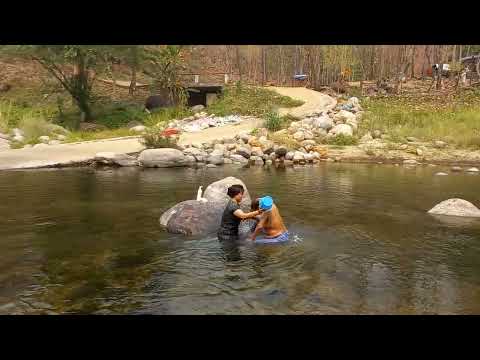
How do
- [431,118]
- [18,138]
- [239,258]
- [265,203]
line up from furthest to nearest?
[431,118]
[18,138]
[265,203]
[239,258]

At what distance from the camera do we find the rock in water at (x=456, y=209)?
419 inches

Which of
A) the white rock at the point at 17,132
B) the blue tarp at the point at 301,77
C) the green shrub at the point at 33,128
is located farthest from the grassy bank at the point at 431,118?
the white rock at the point at 17,132

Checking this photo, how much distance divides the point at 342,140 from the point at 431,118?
482 cm

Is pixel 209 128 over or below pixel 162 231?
over

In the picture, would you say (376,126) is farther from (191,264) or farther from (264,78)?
(191,264)

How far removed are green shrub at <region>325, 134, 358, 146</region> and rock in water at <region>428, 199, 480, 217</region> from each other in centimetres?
1137

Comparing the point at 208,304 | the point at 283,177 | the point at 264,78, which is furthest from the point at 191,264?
the point at 264,78

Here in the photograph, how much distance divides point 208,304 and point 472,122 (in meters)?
19.8

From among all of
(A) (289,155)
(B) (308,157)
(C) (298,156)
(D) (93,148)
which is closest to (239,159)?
(A) (289,155)

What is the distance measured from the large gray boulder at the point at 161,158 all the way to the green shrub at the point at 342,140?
298 inches

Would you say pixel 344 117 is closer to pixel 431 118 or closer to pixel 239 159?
pixel 431 118

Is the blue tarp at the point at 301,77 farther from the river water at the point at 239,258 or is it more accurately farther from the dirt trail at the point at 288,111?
the river water at the point at 239,258

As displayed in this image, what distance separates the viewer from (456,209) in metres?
10.8

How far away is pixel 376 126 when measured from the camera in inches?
923
